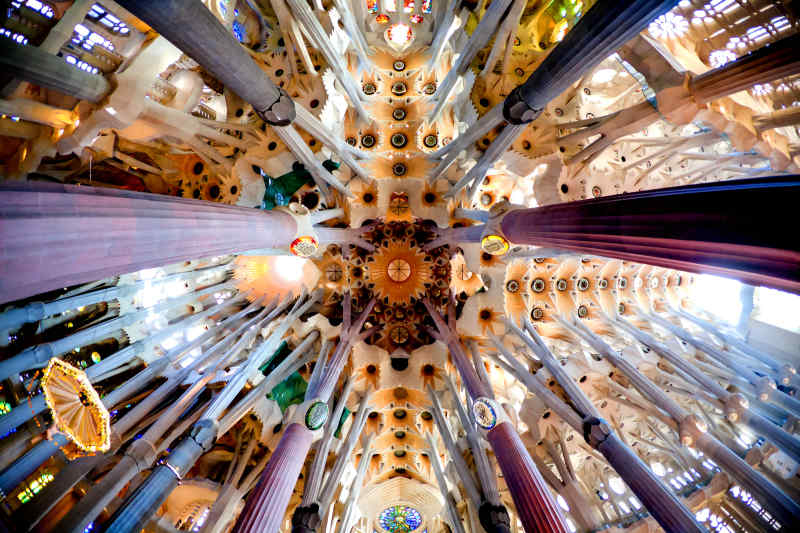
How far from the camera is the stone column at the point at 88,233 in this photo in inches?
98.2

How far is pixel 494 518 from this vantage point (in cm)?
844

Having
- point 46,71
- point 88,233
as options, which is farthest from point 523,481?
point 46,71

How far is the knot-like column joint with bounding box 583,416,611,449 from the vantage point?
7891mm

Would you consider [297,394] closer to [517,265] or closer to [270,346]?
[270,346]

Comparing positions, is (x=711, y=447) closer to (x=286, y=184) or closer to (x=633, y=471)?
(x=633, y=471)

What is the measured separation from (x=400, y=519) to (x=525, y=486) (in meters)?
13.3

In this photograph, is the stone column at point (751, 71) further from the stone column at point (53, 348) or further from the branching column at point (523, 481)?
the stone column at point (53, 348)

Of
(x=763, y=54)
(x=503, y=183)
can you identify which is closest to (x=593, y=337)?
(x=503, y=183)

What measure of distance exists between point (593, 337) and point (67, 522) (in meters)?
14.9

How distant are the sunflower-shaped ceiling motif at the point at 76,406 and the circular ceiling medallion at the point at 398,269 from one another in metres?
9.68

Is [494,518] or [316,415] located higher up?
[316,415]

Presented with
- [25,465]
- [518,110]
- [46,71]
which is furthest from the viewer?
[25,465]

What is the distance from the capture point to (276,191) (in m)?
11.8

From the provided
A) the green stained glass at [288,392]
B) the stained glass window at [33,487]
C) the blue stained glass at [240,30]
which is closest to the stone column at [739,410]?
the green stained glass at [288,392]
